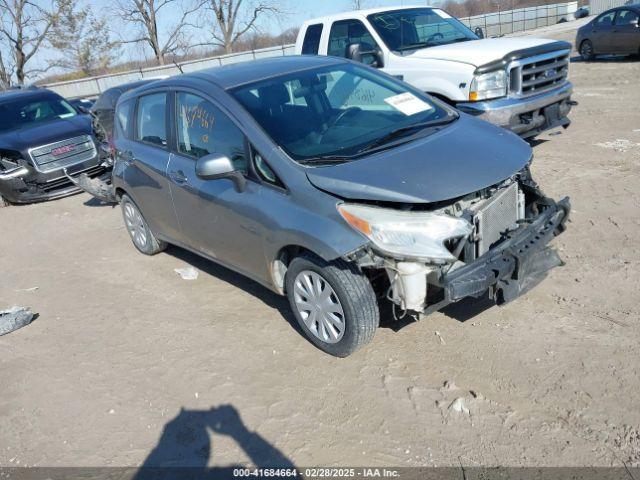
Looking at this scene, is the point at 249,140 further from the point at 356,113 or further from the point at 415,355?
the point at 415,355

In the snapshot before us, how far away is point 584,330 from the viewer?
12.0ft

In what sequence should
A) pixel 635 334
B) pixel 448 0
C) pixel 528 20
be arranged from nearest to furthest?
pixel 635 334
pixel 528 20
pixel 448 0

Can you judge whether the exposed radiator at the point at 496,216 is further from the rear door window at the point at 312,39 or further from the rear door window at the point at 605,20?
the rear door window at the point at 605,20

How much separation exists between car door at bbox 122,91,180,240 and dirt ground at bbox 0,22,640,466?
2.16 ft

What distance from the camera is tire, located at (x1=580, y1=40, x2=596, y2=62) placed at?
1719cm

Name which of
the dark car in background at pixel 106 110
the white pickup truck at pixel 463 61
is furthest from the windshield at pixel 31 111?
the white pickup truck at pixel 463 61

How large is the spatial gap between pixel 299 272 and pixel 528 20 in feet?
140

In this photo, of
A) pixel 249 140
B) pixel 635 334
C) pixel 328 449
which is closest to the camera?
pixel 328 449

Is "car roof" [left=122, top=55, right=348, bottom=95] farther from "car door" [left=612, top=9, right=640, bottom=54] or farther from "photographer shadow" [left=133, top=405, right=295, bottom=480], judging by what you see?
"car door" [left=612, top=9, right=640, bottom=54]

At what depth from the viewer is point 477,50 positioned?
688 centimetres

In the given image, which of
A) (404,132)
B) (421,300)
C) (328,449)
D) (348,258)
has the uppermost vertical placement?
(404,132)

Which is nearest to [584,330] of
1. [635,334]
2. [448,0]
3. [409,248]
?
[635,334]

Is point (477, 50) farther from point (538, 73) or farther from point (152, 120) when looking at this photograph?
point (152, 120)

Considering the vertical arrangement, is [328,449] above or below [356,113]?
below
